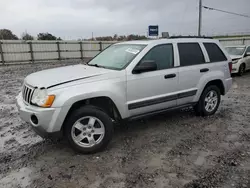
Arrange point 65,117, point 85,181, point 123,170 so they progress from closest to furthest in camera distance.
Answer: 1. point 85,181
2. point 123,170
3. point 65,117

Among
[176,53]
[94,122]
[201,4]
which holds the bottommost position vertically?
[94,122]

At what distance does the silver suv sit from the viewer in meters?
3.12

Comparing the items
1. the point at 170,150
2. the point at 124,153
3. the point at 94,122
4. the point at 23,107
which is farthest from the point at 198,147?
the point at 23,107

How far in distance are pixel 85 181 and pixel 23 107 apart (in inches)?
59.2

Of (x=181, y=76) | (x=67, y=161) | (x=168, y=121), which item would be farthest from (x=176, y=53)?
(x=67, y=161)

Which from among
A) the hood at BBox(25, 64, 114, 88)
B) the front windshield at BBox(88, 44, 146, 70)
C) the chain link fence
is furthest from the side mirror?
the chain link fence

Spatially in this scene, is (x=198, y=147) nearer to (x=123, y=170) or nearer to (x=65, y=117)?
(x=123, y=170)

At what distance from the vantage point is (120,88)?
3553mm

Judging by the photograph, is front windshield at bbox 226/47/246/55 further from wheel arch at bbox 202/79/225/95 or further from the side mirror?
the side mirror

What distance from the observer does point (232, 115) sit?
5.18 meters

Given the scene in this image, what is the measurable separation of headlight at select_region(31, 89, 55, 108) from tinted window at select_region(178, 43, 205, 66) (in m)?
2.63

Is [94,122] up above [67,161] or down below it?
above

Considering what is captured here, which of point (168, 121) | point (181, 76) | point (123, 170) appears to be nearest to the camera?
point (123, 170)

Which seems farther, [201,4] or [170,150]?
[201,4]
